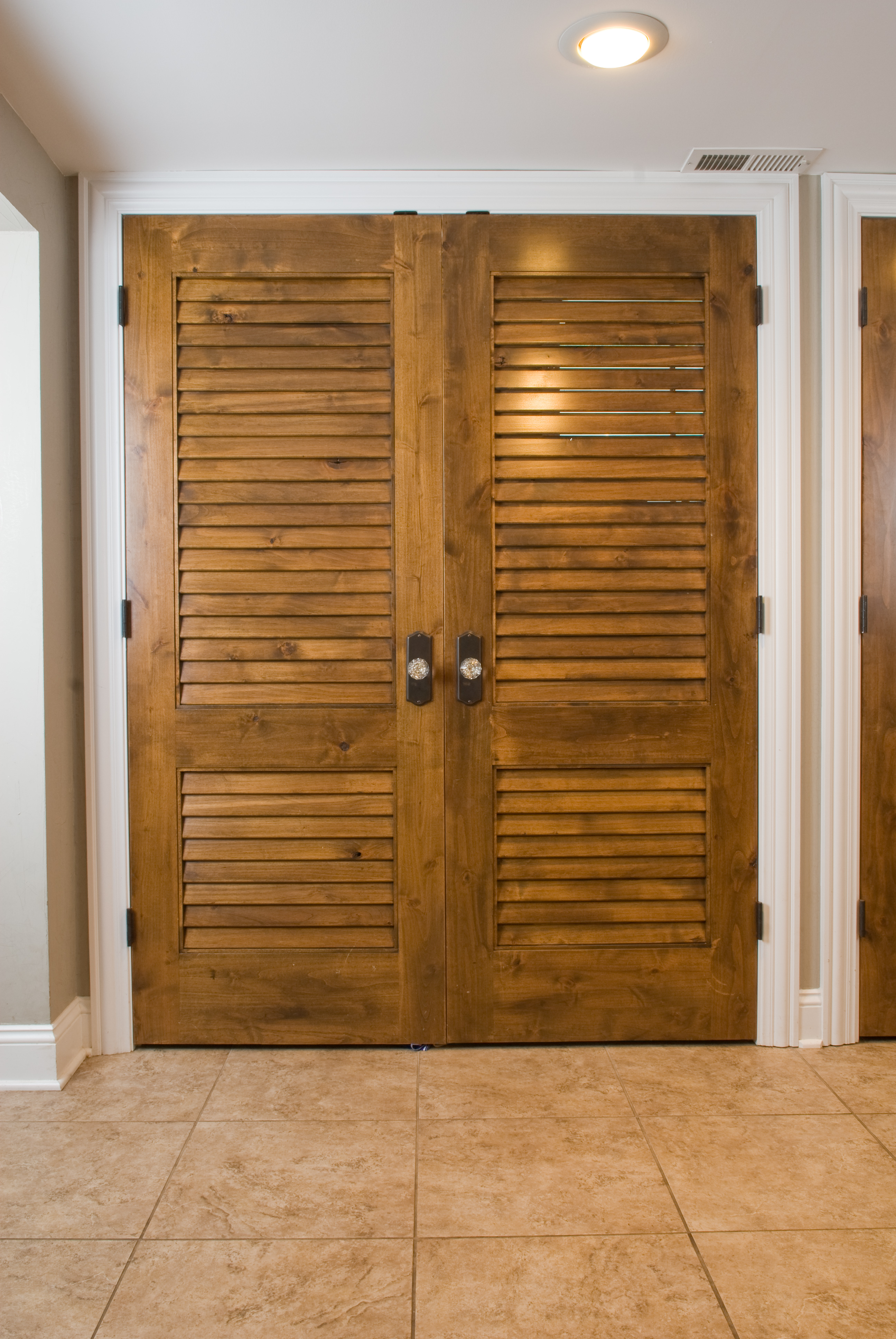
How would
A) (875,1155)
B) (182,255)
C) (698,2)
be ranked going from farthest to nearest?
(182,255) < (875,1155) < (698,2)

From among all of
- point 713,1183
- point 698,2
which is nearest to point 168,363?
point 698,2

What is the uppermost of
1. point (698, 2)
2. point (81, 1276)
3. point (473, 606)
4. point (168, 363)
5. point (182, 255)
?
point (698, 2)

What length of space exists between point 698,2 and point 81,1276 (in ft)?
8.56

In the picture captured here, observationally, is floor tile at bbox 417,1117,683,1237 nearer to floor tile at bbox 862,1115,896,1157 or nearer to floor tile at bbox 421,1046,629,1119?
floor tile at bbox 421,1046,629,1119

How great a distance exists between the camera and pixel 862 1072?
2.34 meters

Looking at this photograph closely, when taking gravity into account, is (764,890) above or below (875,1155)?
above

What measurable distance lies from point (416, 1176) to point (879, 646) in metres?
1.77

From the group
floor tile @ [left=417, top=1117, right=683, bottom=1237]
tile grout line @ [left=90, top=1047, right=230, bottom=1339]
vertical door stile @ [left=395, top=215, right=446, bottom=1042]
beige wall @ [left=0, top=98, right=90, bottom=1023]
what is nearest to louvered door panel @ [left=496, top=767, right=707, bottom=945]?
vertical door stile @ [left=395, top=215, right=446, bottom=1042]

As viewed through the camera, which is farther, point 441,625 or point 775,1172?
point 441,625

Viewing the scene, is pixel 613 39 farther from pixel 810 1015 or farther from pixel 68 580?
pixel 810 1015

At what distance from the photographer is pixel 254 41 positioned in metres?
1.85

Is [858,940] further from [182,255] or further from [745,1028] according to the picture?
[182,255]

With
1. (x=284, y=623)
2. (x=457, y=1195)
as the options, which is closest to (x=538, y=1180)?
(x=457, y=1195)

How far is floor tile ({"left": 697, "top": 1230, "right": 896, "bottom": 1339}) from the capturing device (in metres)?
1.49
